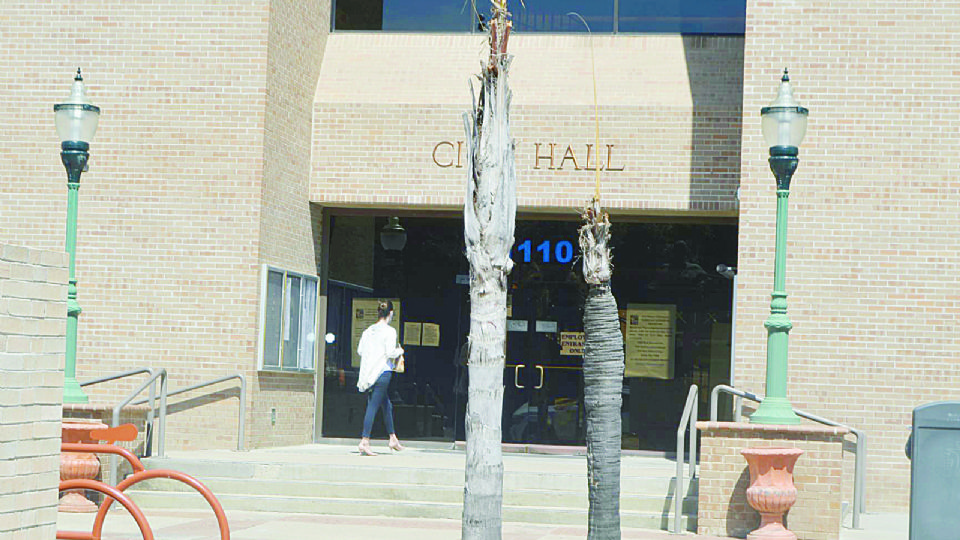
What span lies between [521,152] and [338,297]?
134 inches

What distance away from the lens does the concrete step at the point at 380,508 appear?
41.6 ft

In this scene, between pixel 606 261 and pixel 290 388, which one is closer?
pixel 606 261

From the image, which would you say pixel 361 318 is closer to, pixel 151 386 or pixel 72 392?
pixel 151 386

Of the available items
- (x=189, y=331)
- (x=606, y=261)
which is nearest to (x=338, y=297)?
(x=189, y=331)

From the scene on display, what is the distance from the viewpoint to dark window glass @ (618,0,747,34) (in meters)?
16.9

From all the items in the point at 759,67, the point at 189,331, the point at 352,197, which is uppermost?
the point at 759,67

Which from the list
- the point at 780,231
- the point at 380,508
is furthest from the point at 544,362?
the point at 780,231

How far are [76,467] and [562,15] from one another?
8682mm

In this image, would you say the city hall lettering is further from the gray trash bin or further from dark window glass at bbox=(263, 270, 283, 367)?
the gray trash bin

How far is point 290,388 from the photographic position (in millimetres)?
16938

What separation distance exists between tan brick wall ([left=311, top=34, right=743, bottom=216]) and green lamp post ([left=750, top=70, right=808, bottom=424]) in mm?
3901

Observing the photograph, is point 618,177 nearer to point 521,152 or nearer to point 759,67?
point 521,152

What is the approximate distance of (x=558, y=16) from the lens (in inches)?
687

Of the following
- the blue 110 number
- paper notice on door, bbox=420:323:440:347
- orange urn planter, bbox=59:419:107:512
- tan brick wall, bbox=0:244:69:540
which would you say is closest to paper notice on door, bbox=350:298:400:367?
paper notice on door, bbox=420:323:440:347
